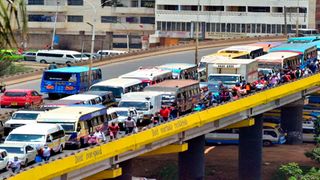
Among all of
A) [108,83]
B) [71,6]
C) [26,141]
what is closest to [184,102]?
[108,83]

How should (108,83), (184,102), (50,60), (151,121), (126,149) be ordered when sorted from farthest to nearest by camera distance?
(50,60) < (108,83) < (184,102) < (151,121) < (126,149)

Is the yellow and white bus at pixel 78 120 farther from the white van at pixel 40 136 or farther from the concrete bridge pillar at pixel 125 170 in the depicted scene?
the concrete bridge pillar at pixel 125 170

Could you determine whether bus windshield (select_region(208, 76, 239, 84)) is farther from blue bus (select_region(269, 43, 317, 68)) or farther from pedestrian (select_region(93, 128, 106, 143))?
pedestrian (select_region(93, 128, 106, 143))

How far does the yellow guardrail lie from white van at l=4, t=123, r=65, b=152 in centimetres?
122

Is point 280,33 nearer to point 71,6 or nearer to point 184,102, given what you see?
point 71,6

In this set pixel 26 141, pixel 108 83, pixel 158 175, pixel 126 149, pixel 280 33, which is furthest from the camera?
pixel 280 33

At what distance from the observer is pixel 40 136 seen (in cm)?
3303

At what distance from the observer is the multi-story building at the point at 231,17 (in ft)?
393

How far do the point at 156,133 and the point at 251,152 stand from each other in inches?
780

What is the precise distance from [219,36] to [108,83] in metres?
70.2

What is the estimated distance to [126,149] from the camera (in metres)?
37.6

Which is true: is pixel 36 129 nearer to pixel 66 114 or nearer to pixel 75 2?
pixel 66 114

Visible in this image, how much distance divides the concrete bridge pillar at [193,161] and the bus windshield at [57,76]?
10.7m

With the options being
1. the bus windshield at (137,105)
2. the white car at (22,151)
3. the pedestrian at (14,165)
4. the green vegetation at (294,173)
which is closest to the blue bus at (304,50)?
the green vegetation at (294,173)
